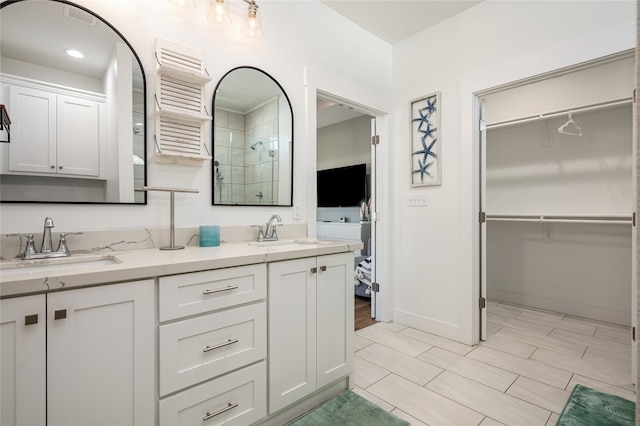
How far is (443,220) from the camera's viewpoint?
104 inches

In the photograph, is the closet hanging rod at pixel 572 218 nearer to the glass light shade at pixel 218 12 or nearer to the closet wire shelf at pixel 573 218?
the closet wire shelf at pixel 573 218

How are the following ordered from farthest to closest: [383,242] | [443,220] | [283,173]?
[383,242]
[443,220]
[283,173]

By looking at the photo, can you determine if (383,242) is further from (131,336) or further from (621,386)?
(131,336)

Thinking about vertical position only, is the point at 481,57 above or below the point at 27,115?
above

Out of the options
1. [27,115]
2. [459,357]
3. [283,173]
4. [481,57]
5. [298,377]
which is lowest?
[459,357]

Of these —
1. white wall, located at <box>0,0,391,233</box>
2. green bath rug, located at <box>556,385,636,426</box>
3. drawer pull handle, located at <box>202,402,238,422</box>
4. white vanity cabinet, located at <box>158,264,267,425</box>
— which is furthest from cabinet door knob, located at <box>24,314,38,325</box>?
green bath rug, located at <box>556,385,636,426</box>

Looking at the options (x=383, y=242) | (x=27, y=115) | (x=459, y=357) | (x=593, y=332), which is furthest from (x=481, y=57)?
(x=27, y=115)

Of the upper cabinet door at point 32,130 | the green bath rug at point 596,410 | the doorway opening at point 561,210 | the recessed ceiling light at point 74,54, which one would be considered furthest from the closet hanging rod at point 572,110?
the upper cabinet door at point 32,130

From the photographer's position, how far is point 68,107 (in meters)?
1.40

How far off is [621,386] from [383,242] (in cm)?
183

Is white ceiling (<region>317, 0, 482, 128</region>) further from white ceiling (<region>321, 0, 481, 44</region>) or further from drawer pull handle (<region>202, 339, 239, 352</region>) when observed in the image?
drawer pull handle (<region>202, 339, 239, 352</region>)

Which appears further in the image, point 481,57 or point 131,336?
point 481,57

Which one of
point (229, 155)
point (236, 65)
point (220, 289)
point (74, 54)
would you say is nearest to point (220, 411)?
point (220, 289)

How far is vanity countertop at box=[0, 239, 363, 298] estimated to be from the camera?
0.87m
